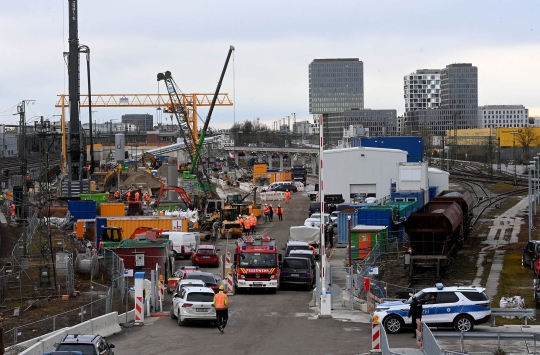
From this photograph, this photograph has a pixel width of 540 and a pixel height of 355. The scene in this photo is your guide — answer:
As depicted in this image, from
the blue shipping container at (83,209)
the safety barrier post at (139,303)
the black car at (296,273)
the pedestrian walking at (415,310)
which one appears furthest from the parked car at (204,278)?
the blue shipping container at (83,209)

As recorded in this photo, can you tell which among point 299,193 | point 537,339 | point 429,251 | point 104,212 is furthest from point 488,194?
point 537,339

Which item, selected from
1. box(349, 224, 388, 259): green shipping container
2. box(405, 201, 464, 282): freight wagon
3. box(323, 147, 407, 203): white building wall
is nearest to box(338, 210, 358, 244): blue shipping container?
box(349, 224, 388, 259): green shipping container

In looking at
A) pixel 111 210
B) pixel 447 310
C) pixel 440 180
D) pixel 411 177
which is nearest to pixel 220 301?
pixel 447 310

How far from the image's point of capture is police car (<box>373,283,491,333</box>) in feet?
70.1

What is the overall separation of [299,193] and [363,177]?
27.3 meters

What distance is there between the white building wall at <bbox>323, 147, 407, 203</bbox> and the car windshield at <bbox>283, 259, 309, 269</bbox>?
32.0 metres

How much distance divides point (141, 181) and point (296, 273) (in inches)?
2490

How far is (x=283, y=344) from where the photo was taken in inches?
813

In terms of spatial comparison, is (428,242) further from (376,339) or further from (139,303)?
(376,339)

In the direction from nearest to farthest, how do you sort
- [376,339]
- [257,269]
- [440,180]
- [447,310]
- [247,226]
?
[376,339]
[447,310]
[257,269]
[247,226]
[440,180]

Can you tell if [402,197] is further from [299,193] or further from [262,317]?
[299,193]

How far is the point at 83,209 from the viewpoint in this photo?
53.2 meters

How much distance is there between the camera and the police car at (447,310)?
2138 cm

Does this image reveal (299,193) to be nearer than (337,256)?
No
